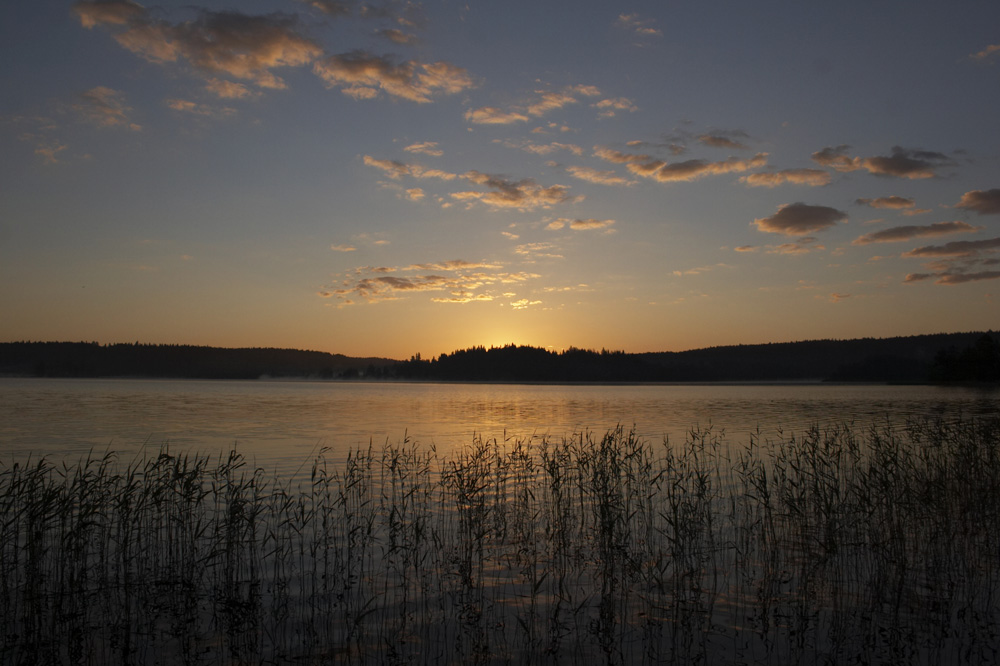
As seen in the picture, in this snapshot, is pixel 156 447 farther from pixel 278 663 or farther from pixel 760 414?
pixel 760 414

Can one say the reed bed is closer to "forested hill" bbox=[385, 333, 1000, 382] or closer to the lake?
the lake

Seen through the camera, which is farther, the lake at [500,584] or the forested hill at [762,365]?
the forested hill at [762,365]

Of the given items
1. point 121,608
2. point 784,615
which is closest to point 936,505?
point 784,615

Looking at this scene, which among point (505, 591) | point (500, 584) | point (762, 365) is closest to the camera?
point (505, 591)

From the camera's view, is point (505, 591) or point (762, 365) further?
point (762, 365)

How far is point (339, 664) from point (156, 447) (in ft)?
68.3

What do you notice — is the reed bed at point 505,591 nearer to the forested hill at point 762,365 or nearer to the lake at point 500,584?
the lake at point 500,584

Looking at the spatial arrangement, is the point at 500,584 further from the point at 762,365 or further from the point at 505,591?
the point at 762,365

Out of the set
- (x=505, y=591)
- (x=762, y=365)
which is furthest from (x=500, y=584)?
(x=762, y=365)

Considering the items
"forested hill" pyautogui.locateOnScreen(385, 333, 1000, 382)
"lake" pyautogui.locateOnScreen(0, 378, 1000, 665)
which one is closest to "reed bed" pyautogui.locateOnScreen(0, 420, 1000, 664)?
"lake" pyautogui.locateOnScreen(0, 378, 1000, 665)

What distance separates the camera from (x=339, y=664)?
23.4 feet

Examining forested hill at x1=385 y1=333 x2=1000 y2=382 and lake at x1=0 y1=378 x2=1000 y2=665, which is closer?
lake at x1=0 y1=378 x2=1000 y2=665

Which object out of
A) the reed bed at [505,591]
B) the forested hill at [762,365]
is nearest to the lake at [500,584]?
the reed bed at [505,591]

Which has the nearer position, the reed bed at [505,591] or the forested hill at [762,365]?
the reed bed at [505,591]
